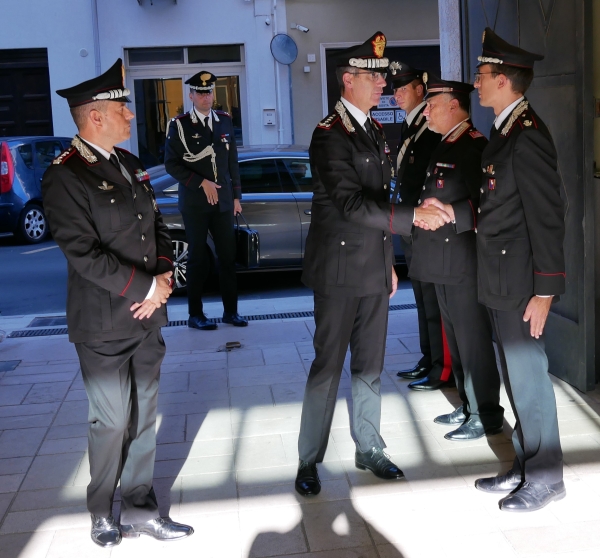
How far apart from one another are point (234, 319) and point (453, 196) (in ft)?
11.0

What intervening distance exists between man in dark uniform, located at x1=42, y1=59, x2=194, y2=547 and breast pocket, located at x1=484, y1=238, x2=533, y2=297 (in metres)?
1.38

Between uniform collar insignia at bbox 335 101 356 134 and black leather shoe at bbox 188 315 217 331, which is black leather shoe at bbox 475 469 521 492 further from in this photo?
black leather shoe at bbox 188 315 217 331

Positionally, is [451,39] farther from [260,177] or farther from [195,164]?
[260,177]

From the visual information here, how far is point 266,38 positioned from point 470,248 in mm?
12541

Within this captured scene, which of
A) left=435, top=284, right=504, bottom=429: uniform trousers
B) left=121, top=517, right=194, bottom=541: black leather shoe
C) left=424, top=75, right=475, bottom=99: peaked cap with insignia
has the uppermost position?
left=424, top=75, right=475, bottom=99: peaked cap with insignia

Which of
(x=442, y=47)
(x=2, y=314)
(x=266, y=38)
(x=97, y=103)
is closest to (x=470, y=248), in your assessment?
(x=97, y=103)

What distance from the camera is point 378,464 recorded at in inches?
162

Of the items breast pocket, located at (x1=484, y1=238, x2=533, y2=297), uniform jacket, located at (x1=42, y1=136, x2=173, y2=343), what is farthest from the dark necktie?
uniform jacket, located at (x1=42, y1=136, x2=173, y2=343)

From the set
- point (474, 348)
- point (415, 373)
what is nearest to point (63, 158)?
point (474, 348)

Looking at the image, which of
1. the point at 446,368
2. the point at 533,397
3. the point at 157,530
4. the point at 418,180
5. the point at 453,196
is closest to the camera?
the point at 157,530

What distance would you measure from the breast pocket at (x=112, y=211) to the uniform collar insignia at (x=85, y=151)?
0.48 ft

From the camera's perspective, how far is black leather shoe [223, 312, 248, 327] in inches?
287

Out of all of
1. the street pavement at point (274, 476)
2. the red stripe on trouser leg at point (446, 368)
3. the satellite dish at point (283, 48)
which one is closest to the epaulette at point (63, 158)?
the street pavement at point (274, 476)

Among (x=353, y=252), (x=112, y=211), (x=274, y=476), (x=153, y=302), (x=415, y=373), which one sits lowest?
(x=274, y=476)
